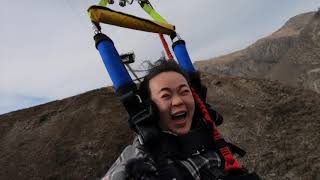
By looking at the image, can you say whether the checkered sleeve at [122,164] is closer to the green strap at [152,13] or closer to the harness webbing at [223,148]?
the harness webbing at [223,148]

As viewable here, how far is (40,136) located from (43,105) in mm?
5233

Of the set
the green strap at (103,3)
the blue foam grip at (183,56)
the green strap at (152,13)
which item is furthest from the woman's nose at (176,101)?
the green strap at (103,3)

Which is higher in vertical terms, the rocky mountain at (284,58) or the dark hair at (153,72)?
the dark hair at (153,72)

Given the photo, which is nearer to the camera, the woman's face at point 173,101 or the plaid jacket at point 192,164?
the plaid jacket at point 192,164

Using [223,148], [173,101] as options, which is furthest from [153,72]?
[223,148]

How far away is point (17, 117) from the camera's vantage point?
31.6 m

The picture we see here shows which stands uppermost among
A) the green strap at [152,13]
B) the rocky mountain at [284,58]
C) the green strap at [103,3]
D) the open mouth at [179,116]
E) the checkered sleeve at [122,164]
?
the green strap at [103,3]

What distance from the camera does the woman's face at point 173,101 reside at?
11.9 feet

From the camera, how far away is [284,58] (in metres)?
98.1

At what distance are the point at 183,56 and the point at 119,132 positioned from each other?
820 inches

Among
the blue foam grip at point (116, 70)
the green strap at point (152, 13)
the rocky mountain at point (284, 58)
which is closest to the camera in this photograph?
the blue foam grip at point (116, 70)

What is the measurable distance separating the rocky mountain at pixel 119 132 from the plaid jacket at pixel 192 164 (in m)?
15.5

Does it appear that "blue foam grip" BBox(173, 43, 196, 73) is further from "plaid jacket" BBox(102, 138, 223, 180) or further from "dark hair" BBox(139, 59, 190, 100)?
"plaid jacket" BBox(102, 138, 223, 180)

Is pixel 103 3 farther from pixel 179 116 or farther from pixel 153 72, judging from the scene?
pixel 179 116
